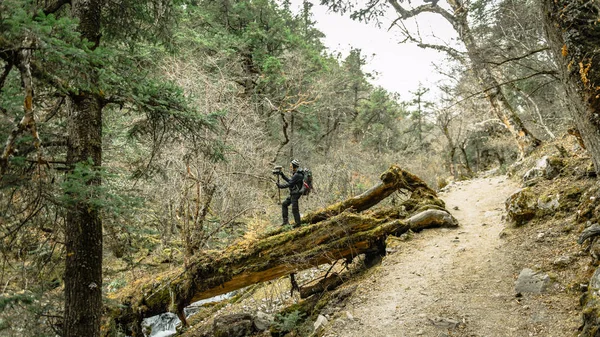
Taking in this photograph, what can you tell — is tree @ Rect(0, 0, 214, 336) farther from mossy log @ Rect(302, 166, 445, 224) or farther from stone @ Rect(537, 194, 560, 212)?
stone @ Rect(537, 194, 560, 212)

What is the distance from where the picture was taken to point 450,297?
5.04m

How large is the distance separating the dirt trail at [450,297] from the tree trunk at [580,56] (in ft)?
6.52

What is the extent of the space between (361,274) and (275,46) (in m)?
16.6

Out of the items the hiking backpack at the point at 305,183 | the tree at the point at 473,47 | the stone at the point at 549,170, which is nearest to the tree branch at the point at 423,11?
the tree at the point at 473,47

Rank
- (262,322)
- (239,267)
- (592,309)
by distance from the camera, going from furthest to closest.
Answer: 1. (239,267)
2. (262,322)
3. (592,309)

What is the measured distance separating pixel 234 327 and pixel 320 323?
201cm

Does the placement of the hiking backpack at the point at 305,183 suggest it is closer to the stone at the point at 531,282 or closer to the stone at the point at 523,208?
the stone at the point at 523,208

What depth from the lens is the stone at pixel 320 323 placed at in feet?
17.1

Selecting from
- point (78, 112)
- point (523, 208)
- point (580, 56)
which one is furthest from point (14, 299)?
point (523, 208)

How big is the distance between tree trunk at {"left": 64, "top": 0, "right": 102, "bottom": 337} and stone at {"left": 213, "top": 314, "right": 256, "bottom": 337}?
241cm

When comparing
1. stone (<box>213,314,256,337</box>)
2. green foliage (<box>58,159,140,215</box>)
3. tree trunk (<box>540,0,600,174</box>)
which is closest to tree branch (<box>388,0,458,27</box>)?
tree trunk (<box>540,0,600,174</box>)

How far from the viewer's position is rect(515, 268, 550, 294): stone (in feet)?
14.4

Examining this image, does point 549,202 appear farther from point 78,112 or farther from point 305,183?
point 78,112

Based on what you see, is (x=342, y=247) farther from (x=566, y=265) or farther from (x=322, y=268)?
(x=566, y=265)
